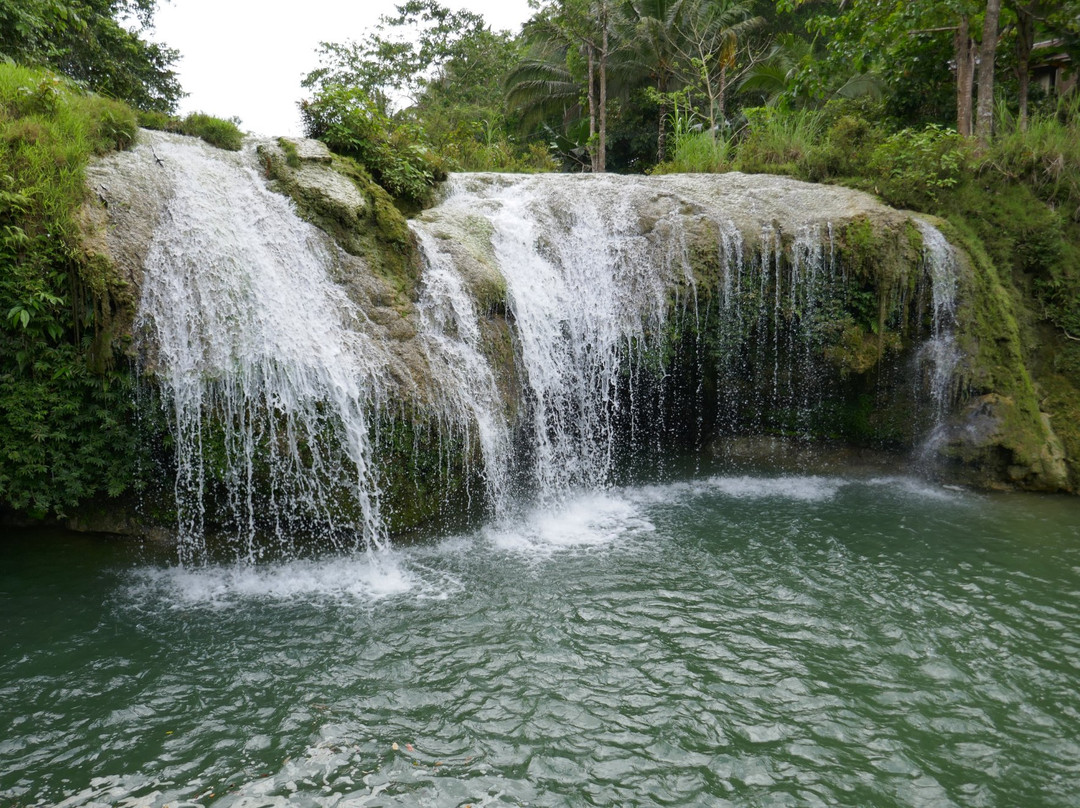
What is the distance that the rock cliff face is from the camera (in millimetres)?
7156

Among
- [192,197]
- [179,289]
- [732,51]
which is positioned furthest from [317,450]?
[732,51]

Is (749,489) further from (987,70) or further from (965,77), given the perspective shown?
(965,77)

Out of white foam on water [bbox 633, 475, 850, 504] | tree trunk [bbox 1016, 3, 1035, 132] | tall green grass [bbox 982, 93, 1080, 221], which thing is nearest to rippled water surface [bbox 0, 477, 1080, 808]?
white foam on water [bbox 633, 475, 850, 504]

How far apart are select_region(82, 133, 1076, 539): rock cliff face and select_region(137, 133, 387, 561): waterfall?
0.02 m

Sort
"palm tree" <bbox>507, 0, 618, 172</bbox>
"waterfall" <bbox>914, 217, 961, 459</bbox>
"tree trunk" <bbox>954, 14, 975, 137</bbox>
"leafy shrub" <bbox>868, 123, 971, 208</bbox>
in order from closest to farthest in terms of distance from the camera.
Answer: "waterfall" <bbox>914, 217, 961, 459</bbox> → "leafy shrub" <bbox>868, 123, 971, 208</bbox> → "tree trunk" <bbox>954, 14, 975, 137</bbox> → "palm tree" <bbox>507, 0, 618, 172</bbox>

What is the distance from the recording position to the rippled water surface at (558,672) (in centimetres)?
421

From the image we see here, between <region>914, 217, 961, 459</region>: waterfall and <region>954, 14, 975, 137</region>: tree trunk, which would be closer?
<region>914, 217, 961, 459</region>: waterfall

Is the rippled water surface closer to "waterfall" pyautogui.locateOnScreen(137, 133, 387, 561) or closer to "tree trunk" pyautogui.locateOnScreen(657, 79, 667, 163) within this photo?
"waterfall" pyautogui.locateOnScreen(137, 133, 387, 561)

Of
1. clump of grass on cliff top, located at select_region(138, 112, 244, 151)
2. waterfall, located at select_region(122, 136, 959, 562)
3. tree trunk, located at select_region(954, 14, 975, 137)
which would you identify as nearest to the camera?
waterfall, located at select_region(122, 136, 959, 562)

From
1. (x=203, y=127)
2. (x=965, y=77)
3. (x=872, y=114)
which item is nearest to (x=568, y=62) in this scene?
(x=872, y=114)

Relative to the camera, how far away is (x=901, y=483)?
1033cm

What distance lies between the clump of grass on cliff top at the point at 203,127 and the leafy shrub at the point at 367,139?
108cm

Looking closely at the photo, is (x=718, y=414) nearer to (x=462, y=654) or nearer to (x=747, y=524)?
(x=747, y=524)

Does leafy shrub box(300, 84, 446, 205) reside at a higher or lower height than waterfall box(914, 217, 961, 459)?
higher
